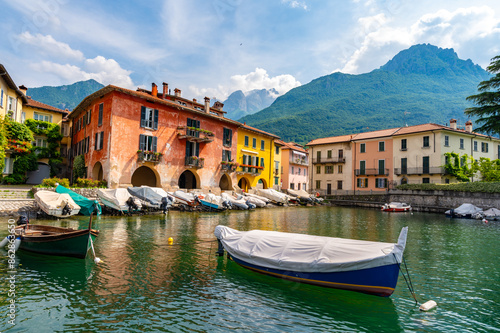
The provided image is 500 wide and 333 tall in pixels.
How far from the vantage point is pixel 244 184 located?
48406 mm

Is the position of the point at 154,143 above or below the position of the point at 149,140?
below

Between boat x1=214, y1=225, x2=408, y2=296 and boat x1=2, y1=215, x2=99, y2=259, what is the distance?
542 centimetres

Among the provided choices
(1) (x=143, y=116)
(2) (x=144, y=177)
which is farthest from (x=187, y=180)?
(1) (x=143, y=116)

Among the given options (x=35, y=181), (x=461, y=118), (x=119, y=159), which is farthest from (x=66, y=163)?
(x=461, y=118)

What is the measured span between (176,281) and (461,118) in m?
150

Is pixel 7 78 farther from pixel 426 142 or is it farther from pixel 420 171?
pixel 426 142

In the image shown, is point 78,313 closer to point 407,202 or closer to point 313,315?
point 313,315

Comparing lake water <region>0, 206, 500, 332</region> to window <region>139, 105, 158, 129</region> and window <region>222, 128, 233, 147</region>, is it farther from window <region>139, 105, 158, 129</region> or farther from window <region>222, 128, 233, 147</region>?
window <region>222, 128, 233, 147</region>

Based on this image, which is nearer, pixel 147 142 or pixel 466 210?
pixel 147 142

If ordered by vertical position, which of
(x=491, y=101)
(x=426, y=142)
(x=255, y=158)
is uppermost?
(x=491, y=101)

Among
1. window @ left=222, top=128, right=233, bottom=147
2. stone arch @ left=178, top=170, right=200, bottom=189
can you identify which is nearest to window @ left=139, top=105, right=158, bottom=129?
stone arch @ left=178, top=170, right=200, bottom=189

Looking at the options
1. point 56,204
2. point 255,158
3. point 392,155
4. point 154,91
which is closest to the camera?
point 56,204

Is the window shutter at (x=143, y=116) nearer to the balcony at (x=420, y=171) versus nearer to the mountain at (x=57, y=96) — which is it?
the balcony at (x=420, y=171)

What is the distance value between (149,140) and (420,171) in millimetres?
39847
